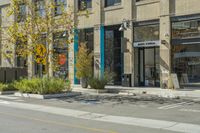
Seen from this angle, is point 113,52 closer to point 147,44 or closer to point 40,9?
point 147,44

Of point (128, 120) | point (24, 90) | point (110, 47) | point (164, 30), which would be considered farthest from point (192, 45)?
point (128, 120)

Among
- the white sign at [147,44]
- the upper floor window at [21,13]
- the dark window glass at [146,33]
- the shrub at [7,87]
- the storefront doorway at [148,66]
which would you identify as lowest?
the shrub at [7,87]

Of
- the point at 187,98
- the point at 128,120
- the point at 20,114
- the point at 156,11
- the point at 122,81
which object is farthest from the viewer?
the point at 122,81

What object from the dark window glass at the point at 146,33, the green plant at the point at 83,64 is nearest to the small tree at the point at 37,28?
the green plant at the point at 83,64

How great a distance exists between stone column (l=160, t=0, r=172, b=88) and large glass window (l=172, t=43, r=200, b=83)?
1.43ft

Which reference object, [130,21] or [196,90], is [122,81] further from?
[196,90]

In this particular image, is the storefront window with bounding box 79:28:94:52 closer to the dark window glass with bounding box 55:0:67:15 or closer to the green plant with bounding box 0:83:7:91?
the dark window glass with bounding box 55:0:67:15

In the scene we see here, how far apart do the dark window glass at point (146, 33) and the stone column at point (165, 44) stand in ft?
3.21

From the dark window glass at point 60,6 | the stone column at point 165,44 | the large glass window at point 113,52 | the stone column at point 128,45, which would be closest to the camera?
the dark window glass at point 60,6

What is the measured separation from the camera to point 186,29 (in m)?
24.2

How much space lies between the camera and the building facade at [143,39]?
79.3ft

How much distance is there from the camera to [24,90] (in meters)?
22.2

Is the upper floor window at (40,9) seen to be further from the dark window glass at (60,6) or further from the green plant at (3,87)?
the green plant at (3,87)

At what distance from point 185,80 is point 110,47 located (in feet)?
23.5
